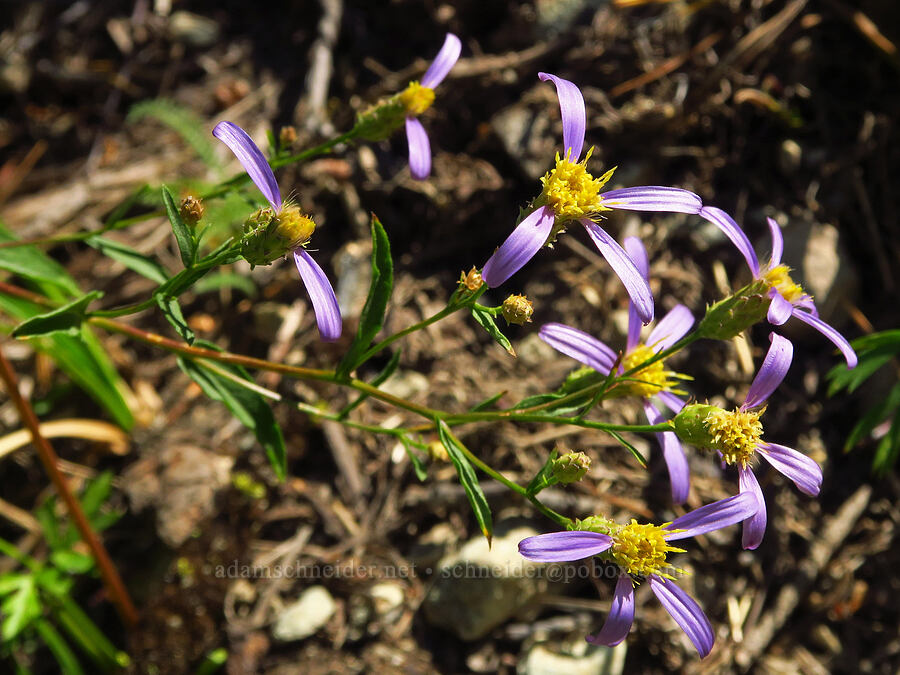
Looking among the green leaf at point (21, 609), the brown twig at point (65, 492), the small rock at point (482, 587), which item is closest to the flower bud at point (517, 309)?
the small rock at point (482, 587)

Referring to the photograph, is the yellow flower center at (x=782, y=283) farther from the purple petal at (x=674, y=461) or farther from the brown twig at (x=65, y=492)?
the brown twig at (x=65, y=492)

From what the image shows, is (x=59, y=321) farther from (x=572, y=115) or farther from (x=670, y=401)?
(x=670, y=401)

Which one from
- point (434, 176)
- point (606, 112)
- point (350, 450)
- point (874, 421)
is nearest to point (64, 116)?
point (434, 176)

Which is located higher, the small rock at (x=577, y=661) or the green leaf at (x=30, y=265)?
the green leaf at (x=30, y=265)

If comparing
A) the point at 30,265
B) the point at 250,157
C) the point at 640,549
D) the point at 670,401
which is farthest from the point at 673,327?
the point at 30,265

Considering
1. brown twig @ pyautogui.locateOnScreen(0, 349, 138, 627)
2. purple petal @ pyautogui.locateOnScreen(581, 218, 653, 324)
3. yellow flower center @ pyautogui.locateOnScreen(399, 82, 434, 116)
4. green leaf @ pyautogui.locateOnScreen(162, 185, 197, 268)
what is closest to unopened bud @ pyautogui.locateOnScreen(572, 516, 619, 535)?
purple petal @ pyautogui.locateOnScreen(581, 218, 653, 324)

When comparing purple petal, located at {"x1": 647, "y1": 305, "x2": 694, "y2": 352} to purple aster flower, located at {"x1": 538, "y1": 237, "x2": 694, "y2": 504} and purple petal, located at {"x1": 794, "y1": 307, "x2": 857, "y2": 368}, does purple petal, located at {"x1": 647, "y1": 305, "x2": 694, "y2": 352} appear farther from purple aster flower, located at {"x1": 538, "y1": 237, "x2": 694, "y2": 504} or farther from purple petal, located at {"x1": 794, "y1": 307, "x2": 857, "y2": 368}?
purple petal, located at {"x1": 794, "y1": 307, "x2": 857, "y2": 368}
